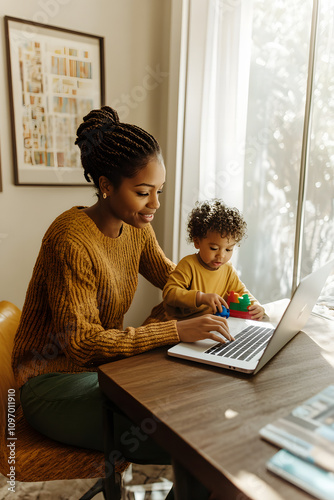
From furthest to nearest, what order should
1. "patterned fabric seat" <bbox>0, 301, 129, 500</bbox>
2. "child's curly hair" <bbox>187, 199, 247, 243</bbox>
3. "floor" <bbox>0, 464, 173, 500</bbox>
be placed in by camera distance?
1. "floor" <bbox>0, 464, 173, 500</bbox>
2. "child's curly hair" <bbox>187, 199, 247, 243</bbox>
3. "patterned fabric seat" <bbox>0, 301, 129, 500</bbox>

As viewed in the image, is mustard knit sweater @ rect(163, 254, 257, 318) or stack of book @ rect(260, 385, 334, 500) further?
mustard knit sweater @ rect(163, 254, 257, 318)

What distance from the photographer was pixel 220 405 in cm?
76

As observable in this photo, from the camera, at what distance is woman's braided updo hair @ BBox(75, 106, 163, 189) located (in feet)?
3.90

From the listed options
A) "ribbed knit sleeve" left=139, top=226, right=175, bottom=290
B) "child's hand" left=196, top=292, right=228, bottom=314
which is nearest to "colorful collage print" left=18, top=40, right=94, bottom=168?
"ribbed knit sleeve" left=139, top=226, right=175, bottom=290

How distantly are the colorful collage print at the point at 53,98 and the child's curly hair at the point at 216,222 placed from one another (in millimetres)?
1035

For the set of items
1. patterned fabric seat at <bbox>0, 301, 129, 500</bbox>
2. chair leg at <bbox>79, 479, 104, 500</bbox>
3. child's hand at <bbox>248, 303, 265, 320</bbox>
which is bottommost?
chair leg at <bbox>79, 479, 104, 500</bbox>

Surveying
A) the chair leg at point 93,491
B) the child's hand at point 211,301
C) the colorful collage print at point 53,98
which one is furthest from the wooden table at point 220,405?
the colorful collage print at point 53,98

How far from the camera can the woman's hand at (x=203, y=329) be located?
40.5 inches

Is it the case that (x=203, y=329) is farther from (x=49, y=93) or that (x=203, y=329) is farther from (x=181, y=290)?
(x=49, y=93)

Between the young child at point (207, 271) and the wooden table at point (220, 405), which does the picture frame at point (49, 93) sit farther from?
the wooden table at point (220, 405)

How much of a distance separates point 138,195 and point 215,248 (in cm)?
30

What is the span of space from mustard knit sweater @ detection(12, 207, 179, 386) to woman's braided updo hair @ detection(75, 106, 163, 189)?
153 mm

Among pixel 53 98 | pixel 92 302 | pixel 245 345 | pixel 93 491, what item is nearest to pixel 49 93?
pixel 53 98

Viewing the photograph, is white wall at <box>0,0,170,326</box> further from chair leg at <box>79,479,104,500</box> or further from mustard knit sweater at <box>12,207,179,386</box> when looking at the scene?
chair leg at <box>79,479,104,500</box>
